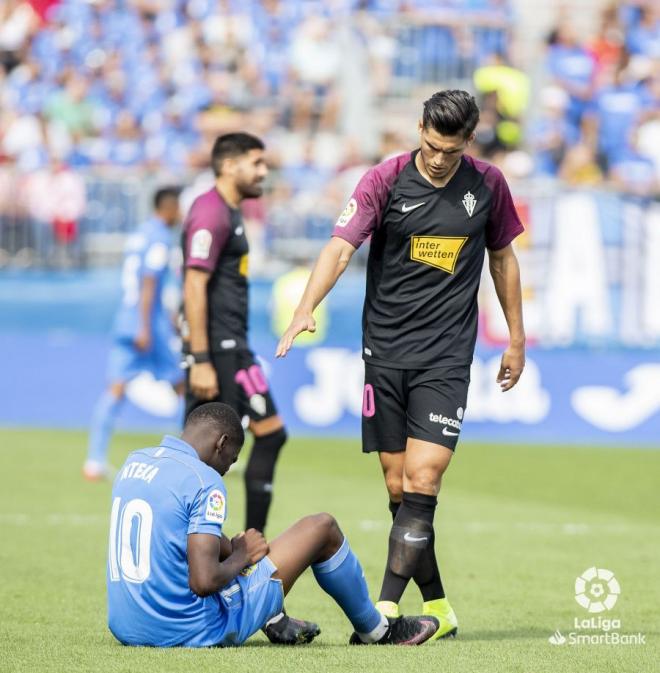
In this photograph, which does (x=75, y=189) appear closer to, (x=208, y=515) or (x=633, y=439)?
(x=633, y=439)

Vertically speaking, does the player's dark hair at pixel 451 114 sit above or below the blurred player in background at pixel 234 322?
above

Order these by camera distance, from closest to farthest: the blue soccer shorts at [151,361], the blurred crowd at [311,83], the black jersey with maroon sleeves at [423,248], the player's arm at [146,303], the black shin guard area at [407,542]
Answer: the black shin guard area at [407,542] → the black jersey with maroon sleeves at [423,248] → the player's arm at [146,303] → the blue soccer shorts at [151,361] → the blurred crowd at [311,83]

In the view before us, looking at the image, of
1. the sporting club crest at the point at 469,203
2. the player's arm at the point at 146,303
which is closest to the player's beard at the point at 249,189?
the sporting club crest at the point at 469,203

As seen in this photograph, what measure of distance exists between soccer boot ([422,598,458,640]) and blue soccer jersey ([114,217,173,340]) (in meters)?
6.46

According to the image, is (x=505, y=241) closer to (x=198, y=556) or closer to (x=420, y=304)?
(x=420, y=304)

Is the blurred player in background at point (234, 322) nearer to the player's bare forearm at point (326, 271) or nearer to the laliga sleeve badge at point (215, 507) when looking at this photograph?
the player's bare forearm at point (326, 271)

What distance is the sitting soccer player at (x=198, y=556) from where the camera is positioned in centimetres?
503

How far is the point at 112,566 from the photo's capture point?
5164 mm

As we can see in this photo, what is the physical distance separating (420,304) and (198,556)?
1740 millimetres

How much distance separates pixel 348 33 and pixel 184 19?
2584 mm

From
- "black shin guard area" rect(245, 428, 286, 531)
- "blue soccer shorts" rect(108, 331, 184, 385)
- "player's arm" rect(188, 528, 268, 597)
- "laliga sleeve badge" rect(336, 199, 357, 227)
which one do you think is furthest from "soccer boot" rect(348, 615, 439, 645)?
"blue soccer shorts" rect(108, 331, 184, 385)

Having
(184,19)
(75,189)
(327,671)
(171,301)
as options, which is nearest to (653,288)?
(171,301)

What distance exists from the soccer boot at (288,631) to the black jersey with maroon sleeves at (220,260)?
2.79 m

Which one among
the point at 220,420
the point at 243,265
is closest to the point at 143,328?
the point at 243,265
